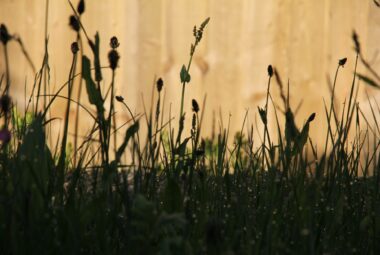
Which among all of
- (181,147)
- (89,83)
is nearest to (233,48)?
(181,147)

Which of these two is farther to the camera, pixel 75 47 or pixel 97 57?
pixel 75 47

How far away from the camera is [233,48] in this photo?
4.59 metres

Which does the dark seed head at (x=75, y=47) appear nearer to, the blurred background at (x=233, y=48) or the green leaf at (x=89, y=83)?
the green leaf at (x=89, y=83)

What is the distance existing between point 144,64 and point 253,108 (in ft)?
2.34

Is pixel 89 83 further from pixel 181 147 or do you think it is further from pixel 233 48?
pixel 233 48

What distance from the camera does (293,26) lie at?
14.8 feet

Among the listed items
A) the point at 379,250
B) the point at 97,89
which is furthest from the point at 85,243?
the point at 379,250

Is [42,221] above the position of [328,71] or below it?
below

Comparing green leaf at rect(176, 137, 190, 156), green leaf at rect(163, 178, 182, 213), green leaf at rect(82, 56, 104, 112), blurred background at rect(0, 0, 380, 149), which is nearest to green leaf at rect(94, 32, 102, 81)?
green leaf at rect(82, 56, 104, 112)

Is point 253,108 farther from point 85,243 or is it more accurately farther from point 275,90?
point 85,243

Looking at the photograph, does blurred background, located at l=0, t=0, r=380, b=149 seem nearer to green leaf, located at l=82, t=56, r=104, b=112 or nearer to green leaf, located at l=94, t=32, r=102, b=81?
green leaf, located at l=82, t=56, r=104, b=112

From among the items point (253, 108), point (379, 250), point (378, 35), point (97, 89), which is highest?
point (378, 35)

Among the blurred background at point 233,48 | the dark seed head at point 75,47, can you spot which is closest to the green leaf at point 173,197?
the dark seed head at point 75,47

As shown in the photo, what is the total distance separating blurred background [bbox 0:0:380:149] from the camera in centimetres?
445
